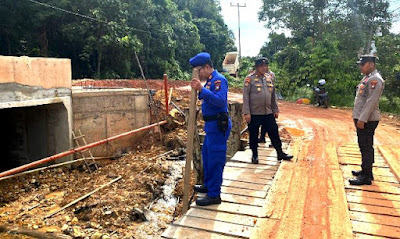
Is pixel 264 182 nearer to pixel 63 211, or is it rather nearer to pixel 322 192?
pixel 322 192

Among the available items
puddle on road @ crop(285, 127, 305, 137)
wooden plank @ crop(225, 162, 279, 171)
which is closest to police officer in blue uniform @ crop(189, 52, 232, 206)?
wooden plank @ crop(225, 162, 279, 171)

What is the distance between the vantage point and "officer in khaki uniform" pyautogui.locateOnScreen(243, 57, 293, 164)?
4.49 meters

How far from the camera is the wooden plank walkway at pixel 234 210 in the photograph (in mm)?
2719

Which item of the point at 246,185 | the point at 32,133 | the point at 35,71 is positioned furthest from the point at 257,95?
the point at 32,133

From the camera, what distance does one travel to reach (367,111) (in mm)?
3562

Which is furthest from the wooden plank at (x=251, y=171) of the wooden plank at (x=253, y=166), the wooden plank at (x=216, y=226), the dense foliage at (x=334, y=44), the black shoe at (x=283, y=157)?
the dense foliage at (x=334, y=44)

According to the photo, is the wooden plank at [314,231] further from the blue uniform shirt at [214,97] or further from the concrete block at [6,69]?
the concrete block at [6,69]

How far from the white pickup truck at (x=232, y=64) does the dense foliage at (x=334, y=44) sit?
27.9 ft

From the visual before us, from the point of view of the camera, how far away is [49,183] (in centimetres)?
749

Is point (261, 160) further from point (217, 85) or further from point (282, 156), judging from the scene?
point (217, 85)

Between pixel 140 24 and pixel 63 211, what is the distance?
15126mm

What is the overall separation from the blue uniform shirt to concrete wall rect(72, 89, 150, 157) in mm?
6086

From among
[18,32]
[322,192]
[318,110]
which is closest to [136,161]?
[322,192]

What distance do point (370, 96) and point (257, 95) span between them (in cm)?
145
